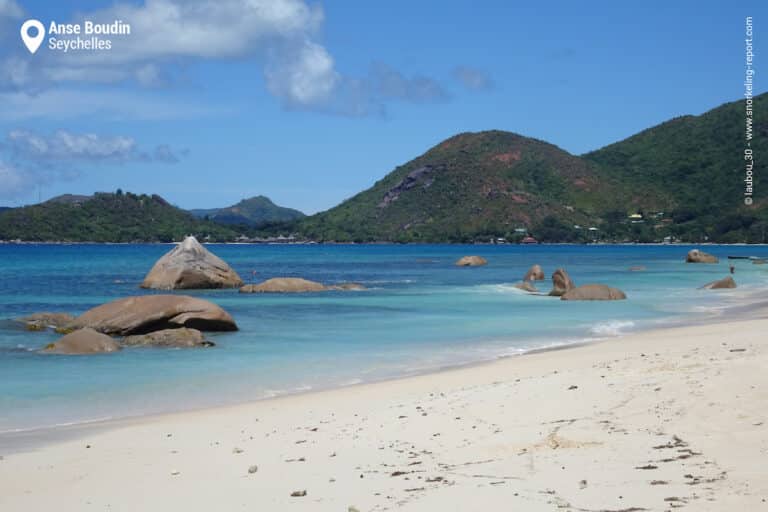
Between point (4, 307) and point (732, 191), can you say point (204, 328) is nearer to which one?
point (4, 307)

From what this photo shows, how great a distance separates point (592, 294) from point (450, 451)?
1024 inches

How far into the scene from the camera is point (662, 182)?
6801 inches

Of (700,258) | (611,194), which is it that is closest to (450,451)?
(700,258)

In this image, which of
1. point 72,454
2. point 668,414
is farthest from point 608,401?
point 72,454

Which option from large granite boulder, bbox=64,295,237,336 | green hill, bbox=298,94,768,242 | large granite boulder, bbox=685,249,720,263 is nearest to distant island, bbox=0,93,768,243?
green hill, bbox=298,94,768,242

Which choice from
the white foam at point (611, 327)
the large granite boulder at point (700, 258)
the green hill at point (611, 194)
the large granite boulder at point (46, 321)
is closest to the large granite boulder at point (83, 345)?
the large granite boulder at point (46, 321)

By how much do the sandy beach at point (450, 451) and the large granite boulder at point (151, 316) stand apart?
910 centimetres

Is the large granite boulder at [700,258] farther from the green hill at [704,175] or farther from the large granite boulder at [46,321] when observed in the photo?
the green hill at [704,175]

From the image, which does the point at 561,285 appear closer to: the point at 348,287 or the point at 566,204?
the point at 348,287

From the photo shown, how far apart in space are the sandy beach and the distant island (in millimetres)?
150910

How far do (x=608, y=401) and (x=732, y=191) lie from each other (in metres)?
159

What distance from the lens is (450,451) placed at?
27.6ft

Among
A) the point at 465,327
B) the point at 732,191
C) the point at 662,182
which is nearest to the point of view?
the point at 465,327

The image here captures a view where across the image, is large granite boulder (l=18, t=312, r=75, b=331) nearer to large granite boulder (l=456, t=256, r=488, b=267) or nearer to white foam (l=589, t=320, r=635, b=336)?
white foam (l=589, t=320, r=635, b=336)
